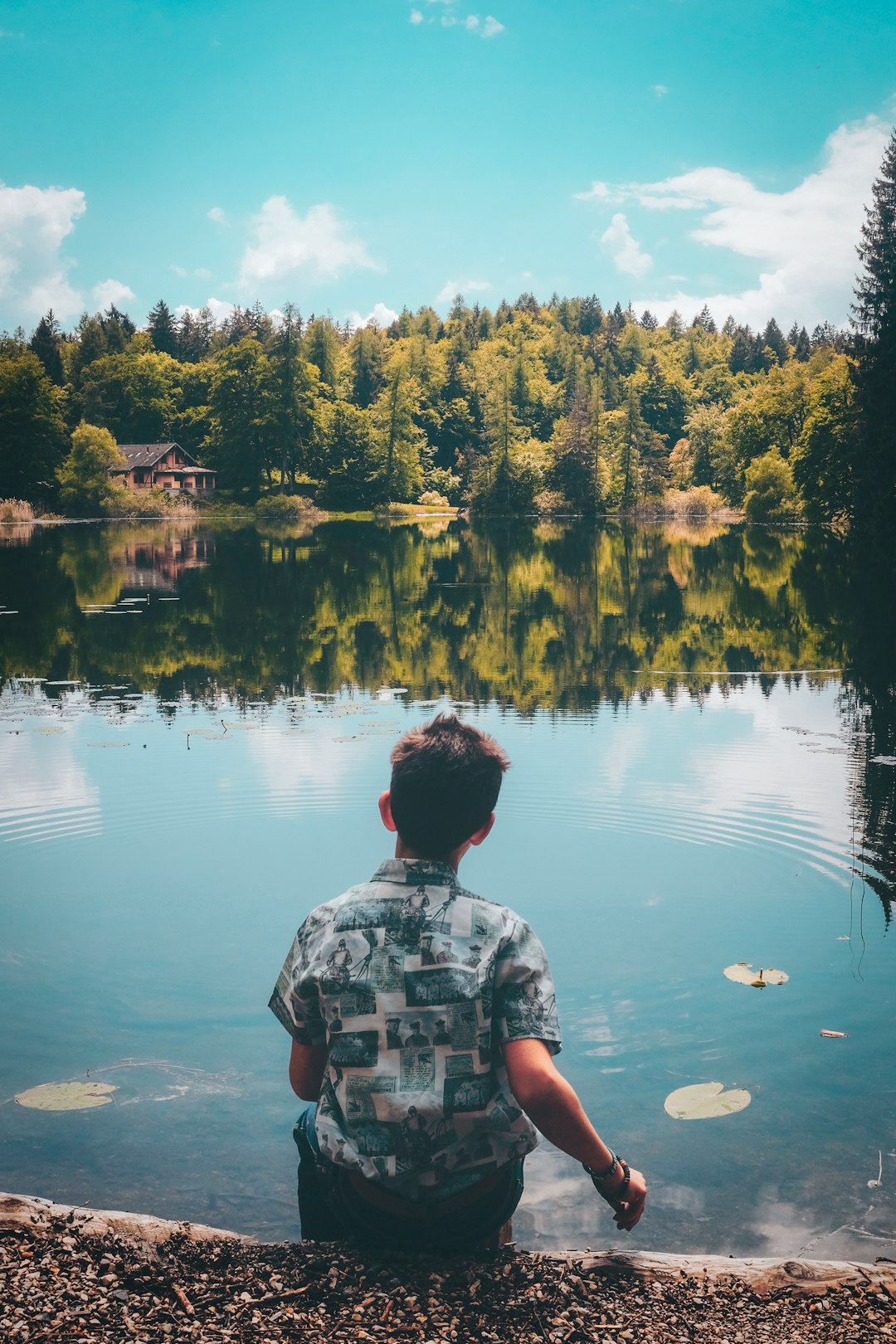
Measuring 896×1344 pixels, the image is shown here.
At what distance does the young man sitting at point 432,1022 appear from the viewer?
3334mm

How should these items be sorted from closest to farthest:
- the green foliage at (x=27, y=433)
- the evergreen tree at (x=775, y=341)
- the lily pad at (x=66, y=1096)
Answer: the lily pad at (x=66, y=1096)
the green foliage at (x=27, y=433)
the evergreen tree at (x=775, y=341)

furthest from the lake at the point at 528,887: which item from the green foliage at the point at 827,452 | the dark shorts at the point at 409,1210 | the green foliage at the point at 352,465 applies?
the green foliage at the point at 352,465

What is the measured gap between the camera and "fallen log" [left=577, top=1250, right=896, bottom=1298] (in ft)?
12.9

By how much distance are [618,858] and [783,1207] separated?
4.88 m

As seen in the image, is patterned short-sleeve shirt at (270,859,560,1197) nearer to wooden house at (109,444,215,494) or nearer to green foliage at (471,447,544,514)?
wooden house at (109,444,215,494)

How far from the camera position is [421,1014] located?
335 centimetres

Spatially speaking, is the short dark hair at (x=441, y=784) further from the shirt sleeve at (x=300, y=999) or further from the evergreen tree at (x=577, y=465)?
the evergreen tree at (x=577, y=465)

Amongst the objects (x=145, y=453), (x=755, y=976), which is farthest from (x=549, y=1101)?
(x=145, y=453)

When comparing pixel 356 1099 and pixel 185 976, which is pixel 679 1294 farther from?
pixel 185 976

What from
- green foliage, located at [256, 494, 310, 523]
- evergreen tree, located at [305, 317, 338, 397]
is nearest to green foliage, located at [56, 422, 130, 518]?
green foliage, located at [256, 494, 310, 523]

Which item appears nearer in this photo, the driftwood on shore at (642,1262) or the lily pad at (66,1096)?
the driftwood on shore at (642,1262)

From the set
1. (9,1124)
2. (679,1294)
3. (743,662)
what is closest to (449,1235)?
(679,1294)

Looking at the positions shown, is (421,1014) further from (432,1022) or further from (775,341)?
(775,341)

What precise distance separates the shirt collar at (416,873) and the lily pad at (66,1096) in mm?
3223
